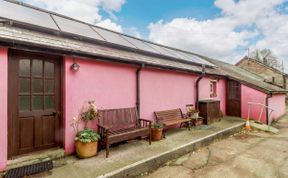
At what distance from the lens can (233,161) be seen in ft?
15.4

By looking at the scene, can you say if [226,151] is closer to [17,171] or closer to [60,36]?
[17,171]

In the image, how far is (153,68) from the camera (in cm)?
658

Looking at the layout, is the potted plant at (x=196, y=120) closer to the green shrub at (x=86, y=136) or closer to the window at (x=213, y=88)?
the window at (x=213, y=88)

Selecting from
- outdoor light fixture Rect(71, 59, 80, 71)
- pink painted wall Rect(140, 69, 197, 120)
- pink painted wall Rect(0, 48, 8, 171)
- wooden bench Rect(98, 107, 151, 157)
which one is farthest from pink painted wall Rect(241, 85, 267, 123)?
pink painted wall Rect(0, 48, 8, 171)

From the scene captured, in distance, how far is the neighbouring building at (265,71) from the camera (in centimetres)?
1902

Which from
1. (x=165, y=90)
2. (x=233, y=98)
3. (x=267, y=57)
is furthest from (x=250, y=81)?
(x=267, y=57)

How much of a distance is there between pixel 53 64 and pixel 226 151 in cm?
578

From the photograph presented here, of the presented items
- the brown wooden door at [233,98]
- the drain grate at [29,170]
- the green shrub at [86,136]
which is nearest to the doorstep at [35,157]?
the drain grate at [29,170]

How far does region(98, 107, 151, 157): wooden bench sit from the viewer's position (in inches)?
177

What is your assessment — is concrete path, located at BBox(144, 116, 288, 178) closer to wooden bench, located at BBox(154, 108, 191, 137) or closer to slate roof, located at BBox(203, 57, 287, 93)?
wooden bench, located at BBox(154, 108, 191, 137)

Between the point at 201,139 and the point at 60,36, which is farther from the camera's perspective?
the point at 201,139

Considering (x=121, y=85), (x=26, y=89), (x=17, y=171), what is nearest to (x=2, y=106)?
(x=26, y=89)

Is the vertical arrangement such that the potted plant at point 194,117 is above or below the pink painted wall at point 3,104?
below

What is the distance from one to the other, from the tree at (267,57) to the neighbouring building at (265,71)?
16.5 m
